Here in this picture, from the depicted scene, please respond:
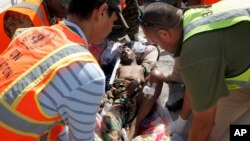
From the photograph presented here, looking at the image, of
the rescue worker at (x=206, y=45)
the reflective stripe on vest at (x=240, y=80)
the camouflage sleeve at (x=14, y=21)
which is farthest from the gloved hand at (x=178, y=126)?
the camouflage sleeve at (x=14, y=21)

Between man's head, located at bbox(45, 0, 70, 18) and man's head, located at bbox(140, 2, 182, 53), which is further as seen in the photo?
man's head, located at bbox(45, 0, 70, 18)

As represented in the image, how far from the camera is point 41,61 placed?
155cm

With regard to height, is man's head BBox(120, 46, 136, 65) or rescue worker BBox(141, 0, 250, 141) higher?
rescue worker BBox(141, 0, 250, 141)

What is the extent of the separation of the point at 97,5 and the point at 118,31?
3.73 meters

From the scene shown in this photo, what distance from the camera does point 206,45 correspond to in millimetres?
2055

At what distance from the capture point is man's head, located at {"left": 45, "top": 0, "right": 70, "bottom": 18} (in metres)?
2.78

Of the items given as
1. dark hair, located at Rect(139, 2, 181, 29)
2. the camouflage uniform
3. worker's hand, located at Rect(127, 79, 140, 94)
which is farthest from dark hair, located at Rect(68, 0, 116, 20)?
worker's hand, located at Rect(127, 79, 140, 94)

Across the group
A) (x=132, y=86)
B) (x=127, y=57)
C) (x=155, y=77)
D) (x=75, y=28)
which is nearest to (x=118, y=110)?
(x=132, y=86)

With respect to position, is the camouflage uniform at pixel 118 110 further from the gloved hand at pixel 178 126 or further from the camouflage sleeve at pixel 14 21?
the camouflage sleeve at pixel 14 21

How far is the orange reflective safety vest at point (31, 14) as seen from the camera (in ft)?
8.71

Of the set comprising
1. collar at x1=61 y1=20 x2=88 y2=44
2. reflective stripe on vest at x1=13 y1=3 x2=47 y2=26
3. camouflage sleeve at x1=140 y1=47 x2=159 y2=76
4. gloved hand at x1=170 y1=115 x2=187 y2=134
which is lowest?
gloved hand at x1=170 y1=115 x2=187 y2=134

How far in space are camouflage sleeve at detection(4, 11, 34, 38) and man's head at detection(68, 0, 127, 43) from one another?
3.34 feet

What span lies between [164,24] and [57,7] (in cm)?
103

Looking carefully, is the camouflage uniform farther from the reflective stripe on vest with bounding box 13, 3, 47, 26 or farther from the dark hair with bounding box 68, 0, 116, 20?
the dark hair with bounding box 68, 0, 116, 20
